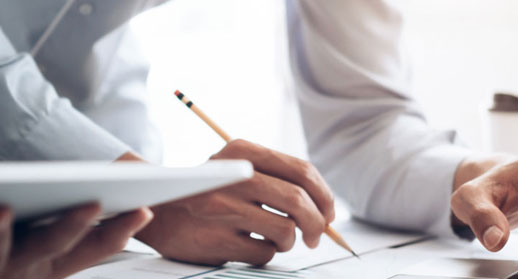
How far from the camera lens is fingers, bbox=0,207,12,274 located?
0.32m

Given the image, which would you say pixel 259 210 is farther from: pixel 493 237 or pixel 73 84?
pixel 73 84

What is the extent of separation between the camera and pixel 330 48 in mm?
1066

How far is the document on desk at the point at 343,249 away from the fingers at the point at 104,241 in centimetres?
23

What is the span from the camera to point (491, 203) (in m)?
0.63

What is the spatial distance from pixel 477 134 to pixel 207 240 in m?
1.67

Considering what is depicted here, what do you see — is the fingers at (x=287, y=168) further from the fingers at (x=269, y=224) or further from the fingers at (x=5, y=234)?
the fingers at (x=5, y=234)

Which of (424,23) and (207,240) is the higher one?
(207,240)

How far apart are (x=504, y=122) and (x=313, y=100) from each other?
0.98ft

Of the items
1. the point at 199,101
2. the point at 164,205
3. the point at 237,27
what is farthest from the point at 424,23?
the point at 164,205

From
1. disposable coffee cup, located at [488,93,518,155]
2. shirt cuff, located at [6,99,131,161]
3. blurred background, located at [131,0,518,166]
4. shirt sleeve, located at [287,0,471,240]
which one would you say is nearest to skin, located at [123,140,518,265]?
shirt cuff, located at [6,99,131,161]

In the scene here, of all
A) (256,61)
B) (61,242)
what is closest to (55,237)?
(61,242)

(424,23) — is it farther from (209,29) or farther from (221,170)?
(221,170)

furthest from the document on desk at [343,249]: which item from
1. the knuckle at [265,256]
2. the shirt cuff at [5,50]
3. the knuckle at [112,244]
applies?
the shirt cuff at [5,50]

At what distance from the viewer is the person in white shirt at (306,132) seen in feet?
2.02
